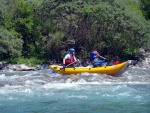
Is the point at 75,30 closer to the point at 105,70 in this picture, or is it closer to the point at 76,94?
the point at 105,70

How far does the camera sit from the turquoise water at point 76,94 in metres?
11.6

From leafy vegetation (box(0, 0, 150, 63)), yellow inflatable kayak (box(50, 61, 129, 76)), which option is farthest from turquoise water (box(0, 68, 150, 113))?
leafy vegetation (box(0, 0, 150, 63))

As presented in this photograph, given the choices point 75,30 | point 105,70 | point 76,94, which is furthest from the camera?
point 75,30

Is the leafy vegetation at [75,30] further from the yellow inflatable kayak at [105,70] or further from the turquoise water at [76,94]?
the turquoise water at [76,94]

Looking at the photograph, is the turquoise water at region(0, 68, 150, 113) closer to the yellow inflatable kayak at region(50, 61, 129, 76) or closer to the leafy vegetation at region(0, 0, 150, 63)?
the yellow inflatable kayak at region(50, 61, 129, 76)

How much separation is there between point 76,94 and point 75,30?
16866 mm

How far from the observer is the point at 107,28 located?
Answer: 99.4 feet

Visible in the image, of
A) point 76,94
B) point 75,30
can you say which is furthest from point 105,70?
point 75,30

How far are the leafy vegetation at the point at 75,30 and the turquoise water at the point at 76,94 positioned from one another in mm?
10834

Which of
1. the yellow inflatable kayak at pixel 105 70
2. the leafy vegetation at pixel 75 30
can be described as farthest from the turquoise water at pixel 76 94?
the leafy vegetation at pixel 75 30

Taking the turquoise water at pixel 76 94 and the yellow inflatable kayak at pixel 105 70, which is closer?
the turquoise water at pixel 76 94

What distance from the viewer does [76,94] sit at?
14.1 meters

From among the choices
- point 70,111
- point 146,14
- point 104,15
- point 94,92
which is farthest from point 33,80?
point 146,14

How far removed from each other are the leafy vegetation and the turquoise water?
1083cm
